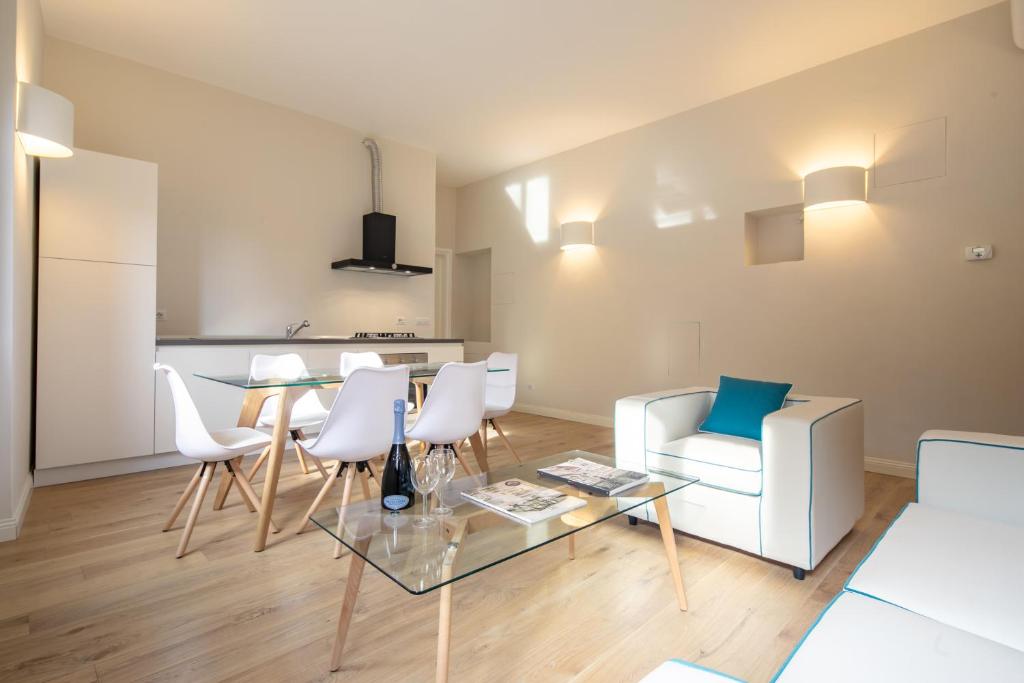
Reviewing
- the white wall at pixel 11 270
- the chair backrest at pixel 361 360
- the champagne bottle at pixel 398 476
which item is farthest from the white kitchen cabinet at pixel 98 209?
the champagne bottle at pixel 398 476

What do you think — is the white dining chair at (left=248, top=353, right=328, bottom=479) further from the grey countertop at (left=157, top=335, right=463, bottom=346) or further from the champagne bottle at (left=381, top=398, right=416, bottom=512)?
the champagne bottle at (left=381, top=398, right=416, bottom=512)

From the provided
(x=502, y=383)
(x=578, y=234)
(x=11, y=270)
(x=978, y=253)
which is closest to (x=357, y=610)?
(x=502, y=383)

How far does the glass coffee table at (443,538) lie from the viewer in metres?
1.14

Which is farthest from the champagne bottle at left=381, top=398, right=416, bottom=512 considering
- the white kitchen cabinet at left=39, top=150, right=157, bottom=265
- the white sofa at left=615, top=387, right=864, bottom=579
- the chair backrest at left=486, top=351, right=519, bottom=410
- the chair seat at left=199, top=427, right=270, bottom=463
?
the white kitchen cabinet at left=39, top=150, right=157, bottom=265

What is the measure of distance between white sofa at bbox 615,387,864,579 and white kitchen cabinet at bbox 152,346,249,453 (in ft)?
8.98

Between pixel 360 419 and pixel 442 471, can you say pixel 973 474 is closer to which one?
pixel 442 471

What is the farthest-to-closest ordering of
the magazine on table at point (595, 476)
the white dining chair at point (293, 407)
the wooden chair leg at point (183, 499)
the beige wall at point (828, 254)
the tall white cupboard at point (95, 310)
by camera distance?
the beige wall at point (828, 254) → the tall white cupboard at point (95, 310) → the white dining chair at point (293, 407) → the wooden chair leg at point (183, 499) → the magazine on table at point (595, 476)

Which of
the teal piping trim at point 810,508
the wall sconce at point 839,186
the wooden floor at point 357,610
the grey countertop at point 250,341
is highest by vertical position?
the wall sconce at point 839,186

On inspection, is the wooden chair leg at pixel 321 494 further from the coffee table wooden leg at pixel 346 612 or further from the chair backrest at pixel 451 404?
the coffee table wooden leg at pixel 346 612

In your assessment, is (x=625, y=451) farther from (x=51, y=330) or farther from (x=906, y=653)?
(x=51, y=330)

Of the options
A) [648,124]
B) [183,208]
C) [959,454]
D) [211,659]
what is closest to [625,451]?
[959,454]

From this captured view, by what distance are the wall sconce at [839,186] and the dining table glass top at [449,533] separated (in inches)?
118

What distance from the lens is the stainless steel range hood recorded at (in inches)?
205

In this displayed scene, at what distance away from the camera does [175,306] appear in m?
4.20
